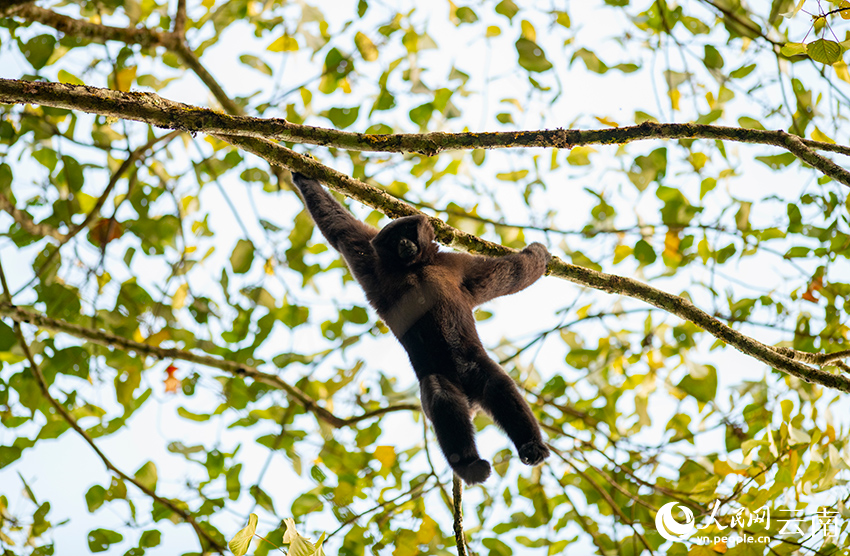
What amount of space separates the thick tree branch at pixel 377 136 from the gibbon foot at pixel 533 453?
198cm

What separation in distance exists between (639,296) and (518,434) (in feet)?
4.78

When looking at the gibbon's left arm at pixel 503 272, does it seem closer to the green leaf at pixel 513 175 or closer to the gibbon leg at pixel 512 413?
the gibbon leg at pixel 512 413

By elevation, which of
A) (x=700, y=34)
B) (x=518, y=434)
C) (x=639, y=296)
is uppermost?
(x=700, y=34)

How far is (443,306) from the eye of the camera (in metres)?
4.43

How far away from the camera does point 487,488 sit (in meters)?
6.16

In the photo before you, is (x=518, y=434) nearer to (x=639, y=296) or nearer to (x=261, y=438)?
(x=639, y=296)

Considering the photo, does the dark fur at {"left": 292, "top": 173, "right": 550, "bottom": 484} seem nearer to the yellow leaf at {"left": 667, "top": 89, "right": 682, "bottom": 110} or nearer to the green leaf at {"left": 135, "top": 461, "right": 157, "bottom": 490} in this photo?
the yellow leaf at {"left": 667, "top": 89, "right": 682, "bottom": 110}

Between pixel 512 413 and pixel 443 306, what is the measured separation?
0.95 metres

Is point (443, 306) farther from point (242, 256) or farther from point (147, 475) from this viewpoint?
point (147, 475)

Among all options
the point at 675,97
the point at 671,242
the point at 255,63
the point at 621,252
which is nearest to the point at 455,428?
the point at 621,252

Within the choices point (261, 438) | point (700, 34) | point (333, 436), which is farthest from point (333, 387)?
point (700, 34)

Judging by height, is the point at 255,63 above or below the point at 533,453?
above

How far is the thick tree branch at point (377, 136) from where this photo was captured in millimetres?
3326

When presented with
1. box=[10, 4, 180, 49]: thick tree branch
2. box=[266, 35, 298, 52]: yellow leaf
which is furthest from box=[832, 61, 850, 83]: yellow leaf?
box=[10, 4, 180, 49]: thick tree branch
